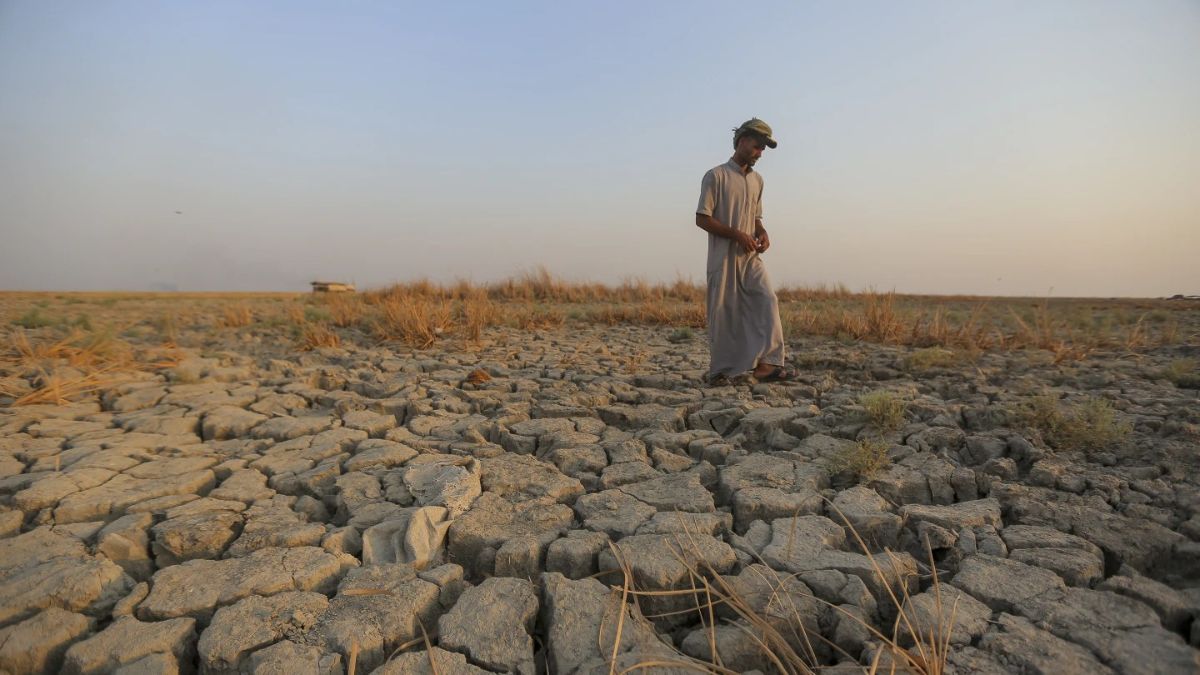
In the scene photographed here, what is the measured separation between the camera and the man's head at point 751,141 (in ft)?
12.5

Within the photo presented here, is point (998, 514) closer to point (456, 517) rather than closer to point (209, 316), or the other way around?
point (456, 517)

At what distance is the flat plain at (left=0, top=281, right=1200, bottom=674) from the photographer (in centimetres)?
150

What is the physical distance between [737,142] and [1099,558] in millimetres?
2941

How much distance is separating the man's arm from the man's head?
0.44 meters

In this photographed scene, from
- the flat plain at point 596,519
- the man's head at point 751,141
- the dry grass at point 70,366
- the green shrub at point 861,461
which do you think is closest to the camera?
the flat plain at point 596,519

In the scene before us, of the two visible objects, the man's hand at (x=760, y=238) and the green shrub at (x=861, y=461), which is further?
the man's hand at (x=760, y=238)

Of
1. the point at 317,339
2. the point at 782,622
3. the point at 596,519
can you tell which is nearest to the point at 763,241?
the point at 596,519

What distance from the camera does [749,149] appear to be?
390 cm

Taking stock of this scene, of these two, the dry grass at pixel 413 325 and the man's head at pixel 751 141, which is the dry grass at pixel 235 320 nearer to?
the dry grass at pixel 413 325

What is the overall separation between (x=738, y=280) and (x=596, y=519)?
7.68ft

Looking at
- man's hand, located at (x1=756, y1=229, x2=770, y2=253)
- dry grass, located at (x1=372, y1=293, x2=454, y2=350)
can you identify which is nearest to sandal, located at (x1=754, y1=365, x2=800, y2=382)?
man's hand, located at (x1=756, y1=229, x2=770, y2=253)

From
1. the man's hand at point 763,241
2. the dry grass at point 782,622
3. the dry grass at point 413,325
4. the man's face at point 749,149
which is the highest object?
the man's face at point 749,149

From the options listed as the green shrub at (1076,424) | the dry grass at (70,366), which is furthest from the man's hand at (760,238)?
the dry grass at (70,366)

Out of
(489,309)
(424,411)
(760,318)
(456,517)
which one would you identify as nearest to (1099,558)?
(456,517)
